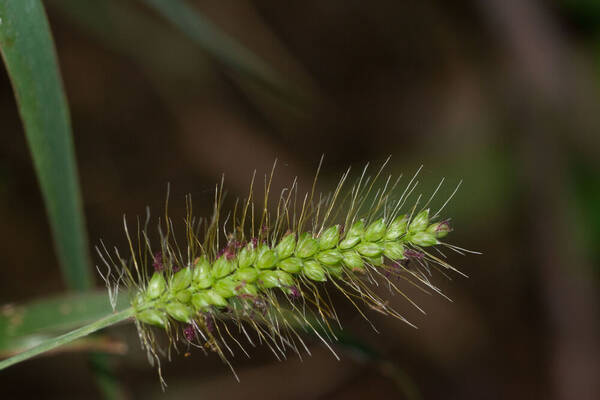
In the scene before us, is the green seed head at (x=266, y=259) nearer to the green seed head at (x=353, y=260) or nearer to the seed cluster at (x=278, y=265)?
the seed cluster at (x=278, y=265)

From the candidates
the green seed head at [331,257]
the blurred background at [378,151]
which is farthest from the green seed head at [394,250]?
the blurred background at [378,151]

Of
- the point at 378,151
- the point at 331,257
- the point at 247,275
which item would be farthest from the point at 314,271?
the point at 378,151

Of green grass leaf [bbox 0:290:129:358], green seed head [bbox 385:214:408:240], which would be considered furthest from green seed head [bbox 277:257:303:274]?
green grass leaf [bbox 0:290:129:358]

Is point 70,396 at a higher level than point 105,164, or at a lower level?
lower

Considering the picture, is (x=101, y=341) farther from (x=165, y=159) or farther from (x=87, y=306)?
(x=165, y=159)

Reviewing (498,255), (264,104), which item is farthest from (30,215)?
(498,255)

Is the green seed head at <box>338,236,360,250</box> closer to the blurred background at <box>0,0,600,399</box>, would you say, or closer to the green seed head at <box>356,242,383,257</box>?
the green seed head at <box>356,242,383,257</box>

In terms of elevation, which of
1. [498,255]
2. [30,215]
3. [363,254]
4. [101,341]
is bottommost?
[363,254]

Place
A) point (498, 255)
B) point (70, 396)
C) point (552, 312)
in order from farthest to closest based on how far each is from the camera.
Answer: point (498, 255) < point (552, 312) < point (70, 396)
